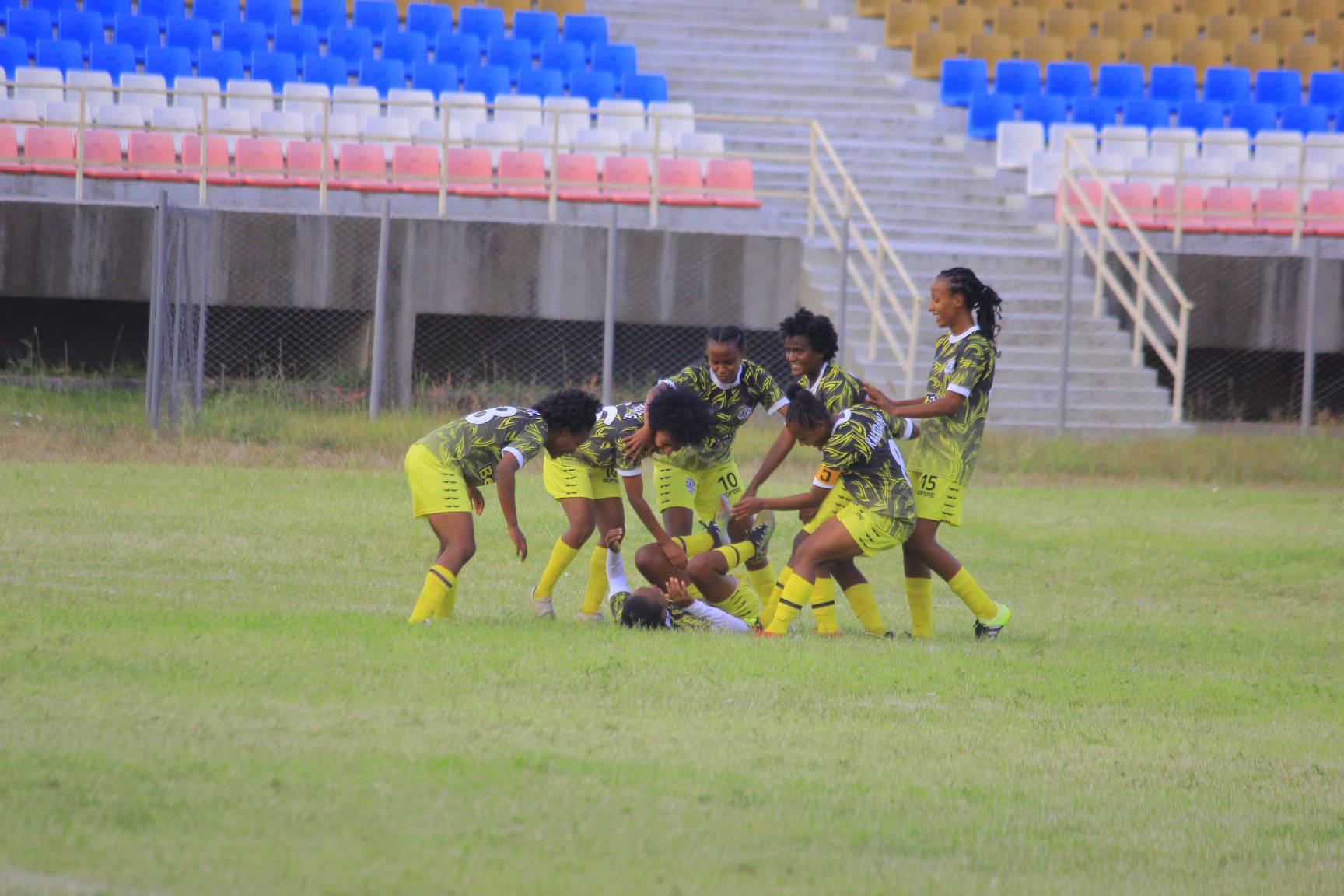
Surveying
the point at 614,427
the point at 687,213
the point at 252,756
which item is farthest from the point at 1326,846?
the point at 687,213

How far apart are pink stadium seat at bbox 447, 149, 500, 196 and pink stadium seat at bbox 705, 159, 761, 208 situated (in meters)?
3.10

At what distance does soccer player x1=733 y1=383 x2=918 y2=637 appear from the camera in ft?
26.2

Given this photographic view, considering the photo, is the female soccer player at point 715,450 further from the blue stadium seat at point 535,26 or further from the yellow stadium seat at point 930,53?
the yellow stadium seat at point 930,53

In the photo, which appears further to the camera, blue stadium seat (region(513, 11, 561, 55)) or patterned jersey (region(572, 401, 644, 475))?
blue stadium seat (region(513, 11, 561, 55))

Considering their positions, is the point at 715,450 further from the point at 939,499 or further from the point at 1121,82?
the point at 1121,82

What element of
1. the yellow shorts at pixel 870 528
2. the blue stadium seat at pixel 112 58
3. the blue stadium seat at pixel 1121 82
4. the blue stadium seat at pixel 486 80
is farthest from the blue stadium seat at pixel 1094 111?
the yellow shorts at pixel 870 528

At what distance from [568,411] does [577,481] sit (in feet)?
2.70

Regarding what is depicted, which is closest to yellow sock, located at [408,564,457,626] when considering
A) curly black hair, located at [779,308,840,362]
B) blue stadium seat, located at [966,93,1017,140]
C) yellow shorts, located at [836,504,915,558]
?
yellow shorts, located at [836,504,915,558]

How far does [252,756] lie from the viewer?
5051mm

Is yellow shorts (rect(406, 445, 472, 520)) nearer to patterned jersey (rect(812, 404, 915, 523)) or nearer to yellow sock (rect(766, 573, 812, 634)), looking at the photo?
yellow sock (rect(766, 573, 812, 634))

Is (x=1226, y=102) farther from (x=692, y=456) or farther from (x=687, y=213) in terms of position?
(x=692, y=456)

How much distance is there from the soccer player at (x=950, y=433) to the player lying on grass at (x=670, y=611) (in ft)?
3.65

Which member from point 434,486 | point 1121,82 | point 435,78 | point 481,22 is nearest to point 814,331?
point 434,486

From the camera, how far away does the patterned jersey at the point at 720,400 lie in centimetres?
891
